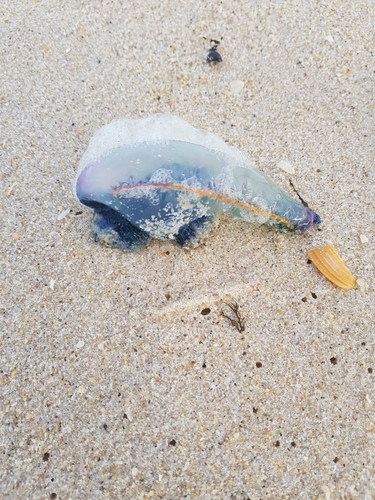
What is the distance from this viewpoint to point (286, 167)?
2021mm

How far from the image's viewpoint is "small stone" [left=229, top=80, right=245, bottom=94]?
7.25ft

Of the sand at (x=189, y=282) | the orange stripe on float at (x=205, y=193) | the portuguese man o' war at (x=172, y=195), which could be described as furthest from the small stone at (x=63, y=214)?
the orange stripe on float at (x=205, y=193)

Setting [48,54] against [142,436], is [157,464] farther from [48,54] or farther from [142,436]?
[48,54]

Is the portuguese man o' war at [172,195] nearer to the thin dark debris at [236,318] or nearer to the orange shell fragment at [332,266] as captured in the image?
the orange shell fragment at [332,266]

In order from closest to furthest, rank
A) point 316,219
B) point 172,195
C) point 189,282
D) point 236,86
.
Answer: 1. point 172,195
2. point 189,282
3. point 316,219
4. point 236,86

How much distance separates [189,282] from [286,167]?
2.47 ft

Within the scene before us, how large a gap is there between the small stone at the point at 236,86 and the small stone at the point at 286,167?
0.48 meters

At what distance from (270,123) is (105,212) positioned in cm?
98

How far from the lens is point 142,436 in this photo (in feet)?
4.85

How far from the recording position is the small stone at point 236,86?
2209mm

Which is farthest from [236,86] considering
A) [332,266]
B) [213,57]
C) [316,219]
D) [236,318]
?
[236,318]

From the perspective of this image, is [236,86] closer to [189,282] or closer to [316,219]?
[316,219]

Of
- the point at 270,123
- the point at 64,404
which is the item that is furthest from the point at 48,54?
the point at 64,404

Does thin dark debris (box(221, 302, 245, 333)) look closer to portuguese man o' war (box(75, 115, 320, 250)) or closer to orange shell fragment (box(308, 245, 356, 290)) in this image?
portuguese man o' war (box(75, 115, 320, 250))
